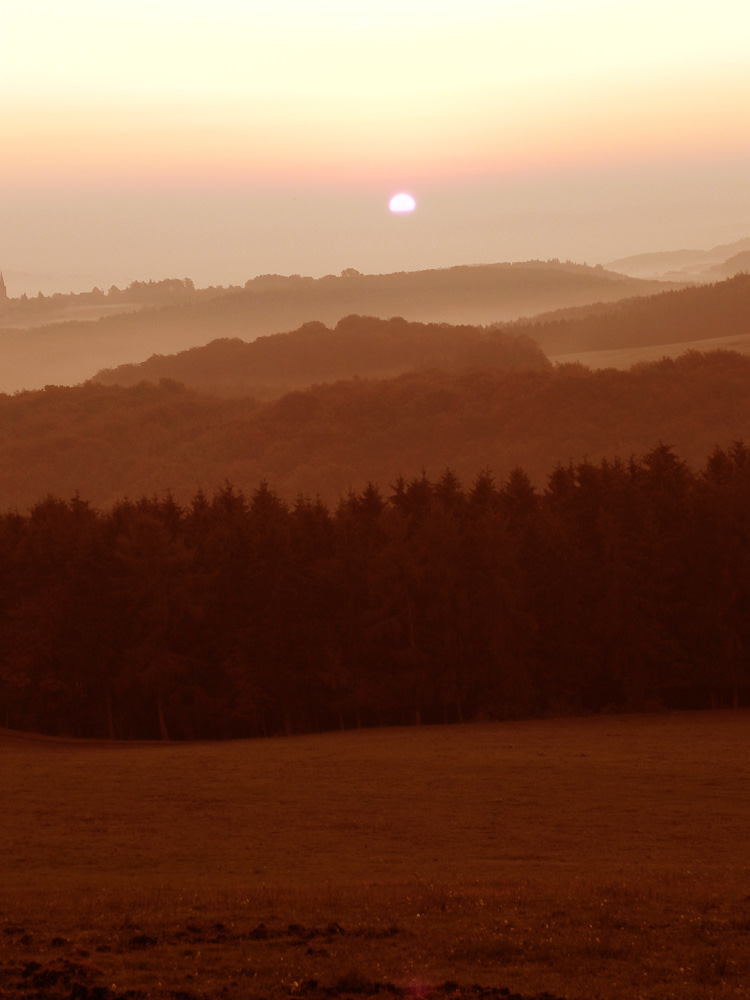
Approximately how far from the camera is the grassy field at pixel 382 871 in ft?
44.3

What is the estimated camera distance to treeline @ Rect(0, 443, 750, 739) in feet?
220

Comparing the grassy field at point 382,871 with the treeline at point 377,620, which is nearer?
the grassy field at point 382,871

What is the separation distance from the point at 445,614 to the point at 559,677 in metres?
8.29

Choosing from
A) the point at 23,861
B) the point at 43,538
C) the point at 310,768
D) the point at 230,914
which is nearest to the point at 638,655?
the point at 310,768

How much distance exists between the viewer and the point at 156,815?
31.6 m

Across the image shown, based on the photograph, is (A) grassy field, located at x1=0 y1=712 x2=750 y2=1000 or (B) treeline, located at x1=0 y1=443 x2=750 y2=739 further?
(B) treeline, located at x1=0 y1=443 x2=750 y2=739

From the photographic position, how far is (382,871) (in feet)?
75.8

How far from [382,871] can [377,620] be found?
46.3 m

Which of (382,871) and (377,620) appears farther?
(377,620)

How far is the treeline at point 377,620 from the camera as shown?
220 ft

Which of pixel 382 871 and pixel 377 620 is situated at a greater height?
pixel 377 620

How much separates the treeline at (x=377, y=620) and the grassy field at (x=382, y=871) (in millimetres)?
17311

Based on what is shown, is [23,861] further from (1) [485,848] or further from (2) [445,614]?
(2) [445,614]

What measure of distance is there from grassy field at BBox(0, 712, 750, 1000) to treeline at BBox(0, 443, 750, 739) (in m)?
17.3
